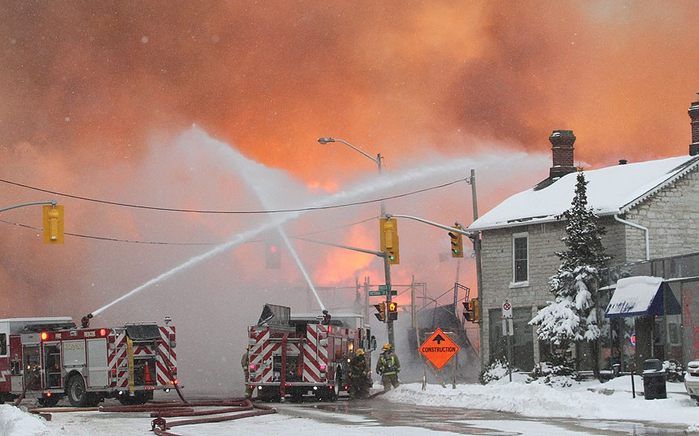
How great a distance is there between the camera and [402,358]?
63.8 metres

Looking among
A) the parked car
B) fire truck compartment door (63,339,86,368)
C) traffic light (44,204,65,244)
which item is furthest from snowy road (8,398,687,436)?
traffic light (44,204,65,244)

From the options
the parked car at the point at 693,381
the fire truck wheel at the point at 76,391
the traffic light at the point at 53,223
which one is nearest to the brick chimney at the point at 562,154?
the traffic light at the point at 53,223

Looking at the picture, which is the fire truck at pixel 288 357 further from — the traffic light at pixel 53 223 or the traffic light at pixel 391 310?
the traffic light at pixel 391 310

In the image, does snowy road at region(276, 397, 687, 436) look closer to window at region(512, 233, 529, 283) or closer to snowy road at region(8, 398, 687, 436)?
snowy road at region(8, 398, 687, 436)

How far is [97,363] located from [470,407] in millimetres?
9366

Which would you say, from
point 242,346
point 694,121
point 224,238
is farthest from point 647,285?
point 242,346

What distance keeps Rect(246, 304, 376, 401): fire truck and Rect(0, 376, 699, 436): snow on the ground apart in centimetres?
297

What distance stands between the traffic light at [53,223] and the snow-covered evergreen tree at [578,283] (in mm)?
14404

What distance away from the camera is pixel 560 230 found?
123 feet

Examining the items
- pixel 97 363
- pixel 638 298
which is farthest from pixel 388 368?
pixel 97 363

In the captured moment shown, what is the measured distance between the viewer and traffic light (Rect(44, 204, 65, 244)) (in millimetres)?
32281

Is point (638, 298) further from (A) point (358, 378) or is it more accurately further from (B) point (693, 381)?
(A) point (358, 378)

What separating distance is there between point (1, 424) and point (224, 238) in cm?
4062

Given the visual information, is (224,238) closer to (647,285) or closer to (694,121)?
(694,121)
